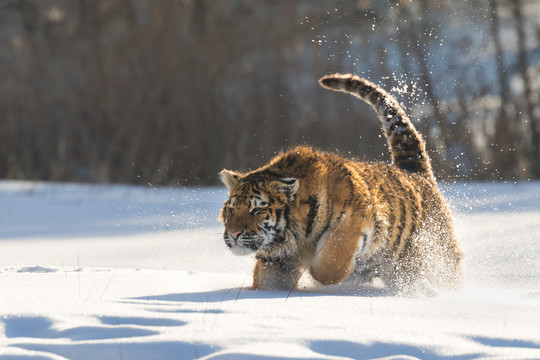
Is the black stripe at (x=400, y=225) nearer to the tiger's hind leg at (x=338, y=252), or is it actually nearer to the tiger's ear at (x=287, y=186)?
the tiger's hind leg at (x=338, y=252)

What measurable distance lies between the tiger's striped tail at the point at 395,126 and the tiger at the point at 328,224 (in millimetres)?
517

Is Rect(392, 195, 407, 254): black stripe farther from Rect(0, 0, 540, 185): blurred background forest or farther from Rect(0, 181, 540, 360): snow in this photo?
Rect(0, 0, 540, 185): blurred background forest

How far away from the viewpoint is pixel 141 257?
22.2 feet

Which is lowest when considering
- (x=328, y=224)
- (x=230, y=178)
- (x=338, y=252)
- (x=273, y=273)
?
(x=273, y=273)

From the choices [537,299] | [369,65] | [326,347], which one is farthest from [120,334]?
[369,65]

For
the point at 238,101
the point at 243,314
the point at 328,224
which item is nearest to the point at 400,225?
the point at 328,224

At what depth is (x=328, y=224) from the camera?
13.8 feet

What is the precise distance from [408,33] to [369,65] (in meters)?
1.62

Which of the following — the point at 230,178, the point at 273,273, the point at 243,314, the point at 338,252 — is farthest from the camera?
the point at 230,178

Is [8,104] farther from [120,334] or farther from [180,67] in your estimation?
[120,334]

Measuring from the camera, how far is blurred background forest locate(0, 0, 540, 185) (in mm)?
12539

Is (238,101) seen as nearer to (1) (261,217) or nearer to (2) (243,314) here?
(1) (261,217)

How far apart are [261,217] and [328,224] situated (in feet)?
1.22

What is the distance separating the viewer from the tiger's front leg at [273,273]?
14.2 feet
